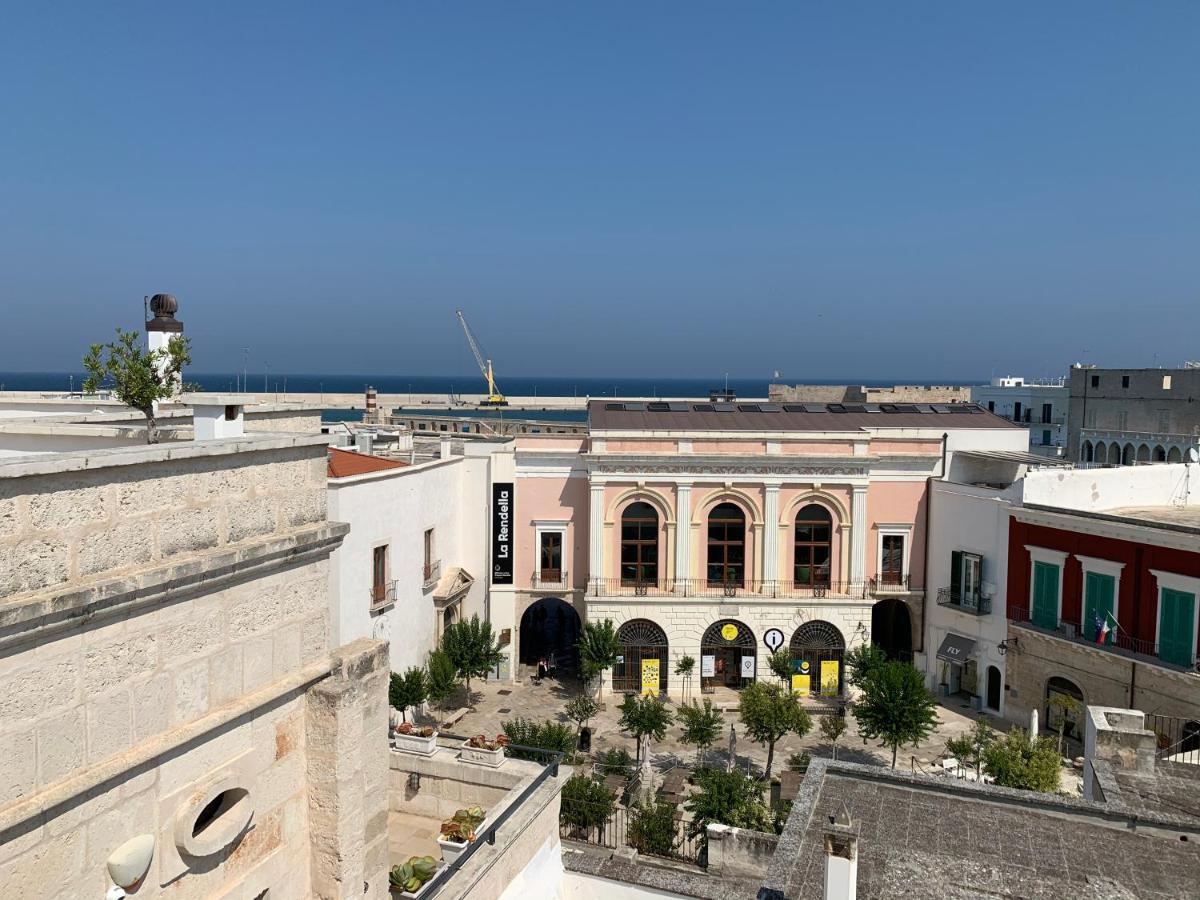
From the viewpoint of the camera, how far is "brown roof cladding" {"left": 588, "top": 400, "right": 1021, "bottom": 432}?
3288 centimetres

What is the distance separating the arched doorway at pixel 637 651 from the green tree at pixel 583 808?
12021 millimetres

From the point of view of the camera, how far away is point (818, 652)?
97.5 ft

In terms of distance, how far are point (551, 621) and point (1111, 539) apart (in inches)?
833

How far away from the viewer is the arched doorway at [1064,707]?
2411cm

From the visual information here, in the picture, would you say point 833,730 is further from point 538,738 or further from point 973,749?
point 538,738

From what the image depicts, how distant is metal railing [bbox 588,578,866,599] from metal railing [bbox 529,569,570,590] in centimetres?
184

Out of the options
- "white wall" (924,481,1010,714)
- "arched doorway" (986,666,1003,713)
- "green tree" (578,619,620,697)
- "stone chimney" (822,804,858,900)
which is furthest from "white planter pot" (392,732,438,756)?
"arched doorway" (986,666,1003,713)

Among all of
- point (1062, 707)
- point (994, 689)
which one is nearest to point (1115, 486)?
point (994, 689)

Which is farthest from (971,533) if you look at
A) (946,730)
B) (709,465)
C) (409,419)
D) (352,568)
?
(409,419)

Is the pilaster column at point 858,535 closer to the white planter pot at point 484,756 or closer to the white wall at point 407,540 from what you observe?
the white wall at point 407,540

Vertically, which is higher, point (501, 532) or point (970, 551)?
point (501, 532)

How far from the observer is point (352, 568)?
2377 centimetres

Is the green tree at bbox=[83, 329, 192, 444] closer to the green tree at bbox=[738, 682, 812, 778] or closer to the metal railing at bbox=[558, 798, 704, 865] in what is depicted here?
the metal railing at bbox=[558, 798, 704, 865]

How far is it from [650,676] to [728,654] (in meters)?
2.78
